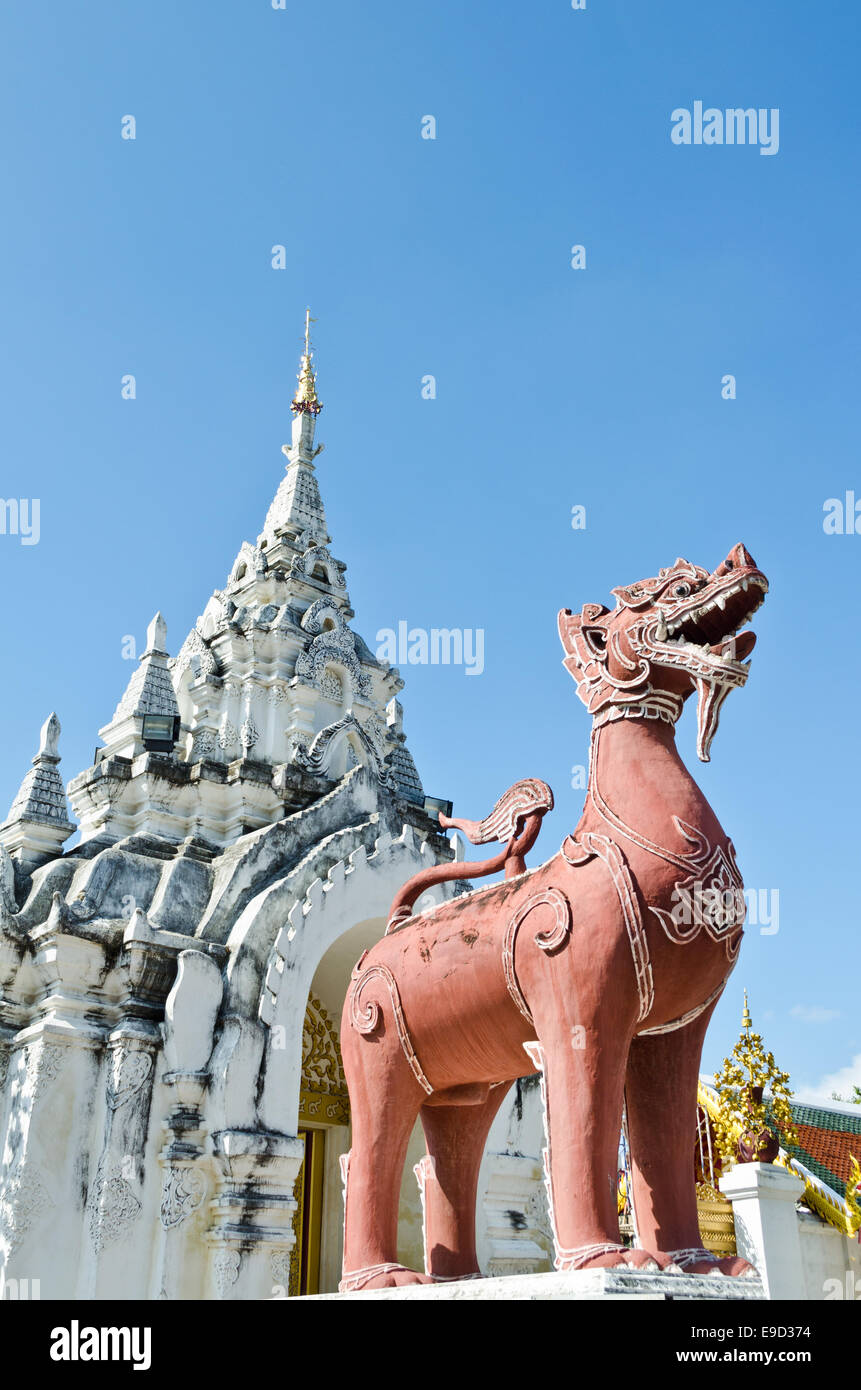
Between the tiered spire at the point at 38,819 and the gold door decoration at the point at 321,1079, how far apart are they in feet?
12.0

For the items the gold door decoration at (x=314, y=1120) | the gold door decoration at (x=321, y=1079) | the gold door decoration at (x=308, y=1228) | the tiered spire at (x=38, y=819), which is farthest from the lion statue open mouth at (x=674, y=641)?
the tiered spire at (x=38, y=819)

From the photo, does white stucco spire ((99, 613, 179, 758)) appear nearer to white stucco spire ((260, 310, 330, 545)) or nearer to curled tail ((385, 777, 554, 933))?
white stucco spire ((260, 310, 330, 545))

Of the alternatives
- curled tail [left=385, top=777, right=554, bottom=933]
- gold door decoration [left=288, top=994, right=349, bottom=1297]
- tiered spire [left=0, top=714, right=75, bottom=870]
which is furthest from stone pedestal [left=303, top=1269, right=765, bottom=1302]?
tiered spire [left=0, top=714, right=75, bottom=870]

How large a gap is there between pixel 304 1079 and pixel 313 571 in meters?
8.03

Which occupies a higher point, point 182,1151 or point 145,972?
point 145,972

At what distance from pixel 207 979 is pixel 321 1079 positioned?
2.63 metres

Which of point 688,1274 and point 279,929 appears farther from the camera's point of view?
point 279,929

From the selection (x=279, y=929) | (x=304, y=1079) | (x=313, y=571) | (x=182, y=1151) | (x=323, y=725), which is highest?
(x=313, y=571)

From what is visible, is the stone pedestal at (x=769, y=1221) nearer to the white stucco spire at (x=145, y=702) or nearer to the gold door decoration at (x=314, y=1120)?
the gold door decoration at (x=314, y=1120)

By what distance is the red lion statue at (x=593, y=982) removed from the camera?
6.83 meters

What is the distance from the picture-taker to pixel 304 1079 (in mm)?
14109
